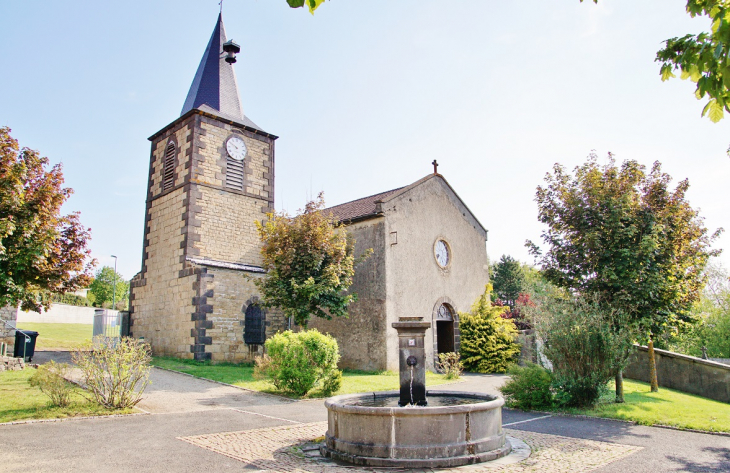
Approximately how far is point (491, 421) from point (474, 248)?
56.6 ft

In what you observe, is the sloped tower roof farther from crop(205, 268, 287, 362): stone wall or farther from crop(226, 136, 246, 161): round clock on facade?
→ crop(205, 268, 287, 362): stone wall

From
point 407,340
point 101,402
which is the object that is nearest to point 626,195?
point 407,340

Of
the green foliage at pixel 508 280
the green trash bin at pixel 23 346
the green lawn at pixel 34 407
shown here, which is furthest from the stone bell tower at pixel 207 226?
the green foliage at pixel 508 280

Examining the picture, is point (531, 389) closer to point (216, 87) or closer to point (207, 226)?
point (207, 226)

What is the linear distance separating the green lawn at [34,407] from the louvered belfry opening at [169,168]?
11615mm

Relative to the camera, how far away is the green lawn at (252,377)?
1410cm

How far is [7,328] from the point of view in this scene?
704 inches

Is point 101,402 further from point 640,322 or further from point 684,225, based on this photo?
point 684,225

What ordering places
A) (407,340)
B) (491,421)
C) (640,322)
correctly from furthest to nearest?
(640,322)
(407,340)
(491,421)

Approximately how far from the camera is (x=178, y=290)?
772 inches

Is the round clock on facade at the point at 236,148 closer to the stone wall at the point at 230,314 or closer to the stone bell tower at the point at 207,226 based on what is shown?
the stone bell tower at the point at 207,226

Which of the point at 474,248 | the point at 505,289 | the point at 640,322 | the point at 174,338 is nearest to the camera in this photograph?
the point at 640,322

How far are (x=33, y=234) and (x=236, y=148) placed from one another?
1249 cm

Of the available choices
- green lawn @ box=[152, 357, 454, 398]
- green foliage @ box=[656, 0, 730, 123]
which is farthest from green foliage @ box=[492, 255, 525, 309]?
green foliage @ box=[656, 0, 730, 123]
